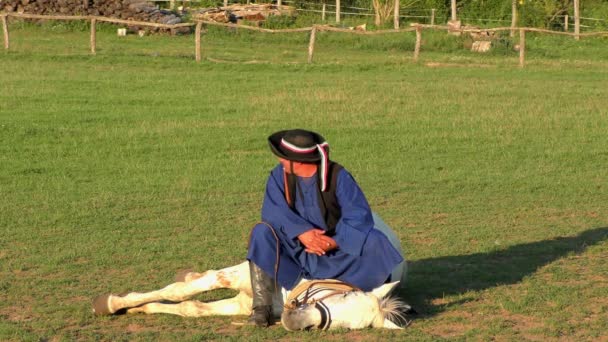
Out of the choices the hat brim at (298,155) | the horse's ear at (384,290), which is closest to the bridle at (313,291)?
the horse's ear at (384,290)

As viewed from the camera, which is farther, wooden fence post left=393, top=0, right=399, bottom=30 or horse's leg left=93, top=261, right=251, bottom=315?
wooden fence post left=393, top=0, right=399, bottom=30

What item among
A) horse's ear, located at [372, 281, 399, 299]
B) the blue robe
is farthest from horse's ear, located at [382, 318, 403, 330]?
the blue robe

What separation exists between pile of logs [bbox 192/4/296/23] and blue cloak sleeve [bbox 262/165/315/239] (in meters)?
32.4

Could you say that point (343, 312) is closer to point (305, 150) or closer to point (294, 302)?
point (294, 302)

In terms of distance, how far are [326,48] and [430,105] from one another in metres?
16.4

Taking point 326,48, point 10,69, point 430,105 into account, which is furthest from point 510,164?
point 326,48

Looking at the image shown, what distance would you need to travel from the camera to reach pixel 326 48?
35188mm

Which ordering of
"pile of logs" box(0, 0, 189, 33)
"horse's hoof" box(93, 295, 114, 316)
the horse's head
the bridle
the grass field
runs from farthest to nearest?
1. "pile of logs" box(0, 0, 189, 33)
2. the grass field
3. "horse's hoof" box(93, 295, 114, 316)
4. the bridle
5. the horse's head

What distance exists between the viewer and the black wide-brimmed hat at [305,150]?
670cm

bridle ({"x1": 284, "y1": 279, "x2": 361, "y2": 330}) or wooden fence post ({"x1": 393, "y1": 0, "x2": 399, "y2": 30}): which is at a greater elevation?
wooden fence post ({"x1": 393, "y1": 0, "x2": 399, "y2": 30})

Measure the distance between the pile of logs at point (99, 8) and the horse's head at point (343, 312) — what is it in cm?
3017

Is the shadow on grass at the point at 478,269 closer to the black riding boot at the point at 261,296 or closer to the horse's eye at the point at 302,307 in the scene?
the horse's eye at the point at 302,307

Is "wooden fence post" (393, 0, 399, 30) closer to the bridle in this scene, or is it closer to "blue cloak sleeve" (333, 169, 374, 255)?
"blue cloak sleeve" (333, 169, 374, 255)

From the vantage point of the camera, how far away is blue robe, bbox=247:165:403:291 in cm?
671
